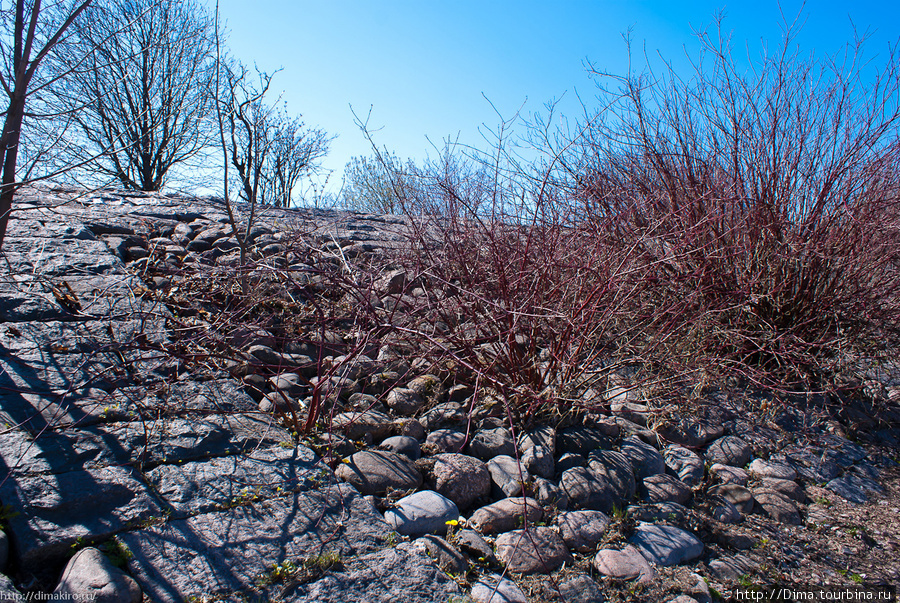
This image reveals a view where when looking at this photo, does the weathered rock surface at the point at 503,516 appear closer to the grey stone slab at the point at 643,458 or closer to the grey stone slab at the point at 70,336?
the grey stone slab at the point at 643,458

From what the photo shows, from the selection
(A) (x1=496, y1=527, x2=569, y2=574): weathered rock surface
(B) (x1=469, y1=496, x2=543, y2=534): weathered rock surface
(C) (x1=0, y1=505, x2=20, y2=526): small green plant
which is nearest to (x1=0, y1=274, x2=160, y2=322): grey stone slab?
(C) (x1=0, y1=505, x2=20, y2=526): small green plant

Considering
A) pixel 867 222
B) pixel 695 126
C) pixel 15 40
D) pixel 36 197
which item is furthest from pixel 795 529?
pixel 36 197

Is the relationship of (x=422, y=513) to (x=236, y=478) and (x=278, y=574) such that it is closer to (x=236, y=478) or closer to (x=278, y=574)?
(x=278, y=574)

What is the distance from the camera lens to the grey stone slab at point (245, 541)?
157 cm

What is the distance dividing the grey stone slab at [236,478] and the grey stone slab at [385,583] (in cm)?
46

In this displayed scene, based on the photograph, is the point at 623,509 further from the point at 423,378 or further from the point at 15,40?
the point at 15,40

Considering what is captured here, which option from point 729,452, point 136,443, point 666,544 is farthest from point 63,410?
point 729,452

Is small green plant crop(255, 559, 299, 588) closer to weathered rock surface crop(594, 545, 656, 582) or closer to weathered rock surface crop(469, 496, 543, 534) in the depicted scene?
weathered rock surface crop(469, 496, 543, 534)

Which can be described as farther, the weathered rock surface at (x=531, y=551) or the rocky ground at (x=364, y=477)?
the weathered rock surface at (x=531, y=551)

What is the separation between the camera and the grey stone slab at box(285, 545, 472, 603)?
161cm

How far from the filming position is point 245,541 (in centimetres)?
175

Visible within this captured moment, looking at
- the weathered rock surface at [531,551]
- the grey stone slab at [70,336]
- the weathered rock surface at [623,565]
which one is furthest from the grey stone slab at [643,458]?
the grey stone slab at [70,336]

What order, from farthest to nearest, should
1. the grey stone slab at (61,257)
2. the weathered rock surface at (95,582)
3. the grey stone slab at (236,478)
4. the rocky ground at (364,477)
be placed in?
the grey stone slab at (61,257) → the grey stone slab at (236,478) → the rocky ground at (364,477) → the weathered rock surface at (95,582)

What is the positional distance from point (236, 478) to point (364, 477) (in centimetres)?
52
